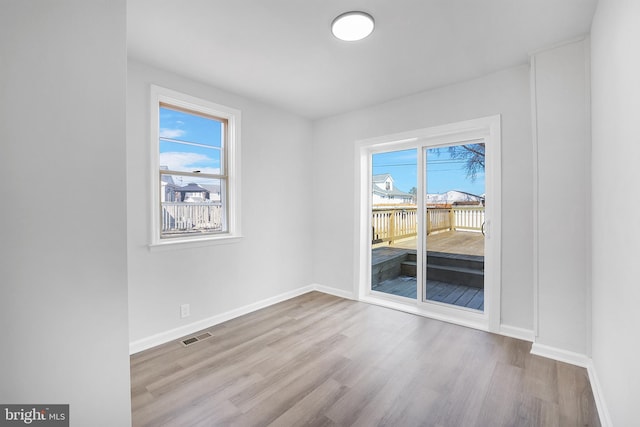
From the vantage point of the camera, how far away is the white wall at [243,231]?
265 cm

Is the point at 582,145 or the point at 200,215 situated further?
the point at 200,215

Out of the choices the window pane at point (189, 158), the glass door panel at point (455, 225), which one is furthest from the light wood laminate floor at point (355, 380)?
the window pane at point (189, 158)

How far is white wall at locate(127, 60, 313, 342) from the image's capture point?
2650 millimetres

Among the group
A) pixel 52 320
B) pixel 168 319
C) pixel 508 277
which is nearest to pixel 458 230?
pixel 508 277

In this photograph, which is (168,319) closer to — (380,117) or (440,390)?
(440,390)

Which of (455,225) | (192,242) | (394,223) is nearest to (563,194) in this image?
(455,225)

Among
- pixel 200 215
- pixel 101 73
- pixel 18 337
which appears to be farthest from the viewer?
pixel 200 215

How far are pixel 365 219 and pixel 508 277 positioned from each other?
1833mm

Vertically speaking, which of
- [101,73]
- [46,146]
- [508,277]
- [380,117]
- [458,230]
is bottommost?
[508,277]

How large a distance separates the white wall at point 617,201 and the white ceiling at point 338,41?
1.72 feet

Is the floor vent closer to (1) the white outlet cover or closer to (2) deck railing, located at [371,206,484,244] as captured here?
(1) the white outlet cover

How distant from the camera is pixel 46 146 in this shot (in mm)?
1164

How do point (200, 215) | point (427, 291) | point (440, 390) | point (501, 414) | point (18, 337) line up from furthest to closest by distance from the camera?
point (427, 291) < point (200, 215) < point (440, 390) < point (501, 414) < point (18, 337)

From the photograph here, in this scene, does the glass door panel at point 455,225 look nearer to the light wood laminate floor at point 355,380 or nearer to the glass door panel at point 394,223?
the glass door panel at point 394,223
